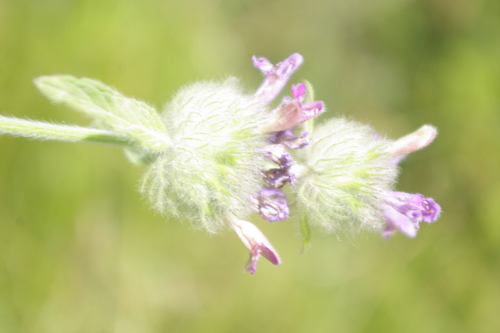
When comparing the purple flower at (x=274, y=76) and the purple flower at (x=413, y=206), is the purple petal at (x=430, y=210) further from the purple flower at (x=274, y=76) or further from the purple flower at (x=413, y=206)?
the purple flower at (x=274, y=76)

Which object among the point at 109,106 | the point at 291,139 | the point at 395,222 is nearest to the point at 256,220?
the point at 395,222

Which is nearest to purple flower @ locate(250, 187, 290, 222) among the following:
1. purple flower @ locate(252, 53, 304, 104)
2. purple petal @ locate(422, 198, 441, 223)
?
purple flower @ locate(252, 53, 304, 104)

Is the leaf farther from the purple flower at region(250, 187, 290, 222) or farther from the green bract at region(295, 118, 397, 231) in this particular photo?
the green bract at region(295, 118, 397, 231)

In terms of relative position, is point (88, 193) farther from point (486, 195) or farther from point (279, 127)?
point (486, 195)

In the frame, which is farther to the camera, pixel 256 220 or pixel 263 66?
pixel 256 220

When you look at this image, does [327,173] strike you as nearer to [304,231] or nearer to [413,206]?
[304,231]

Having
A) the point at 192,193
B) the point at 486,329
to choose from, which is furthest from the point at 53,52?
the point at 486,329
